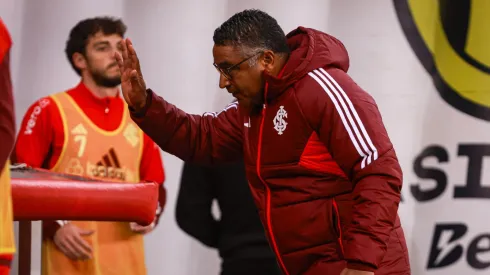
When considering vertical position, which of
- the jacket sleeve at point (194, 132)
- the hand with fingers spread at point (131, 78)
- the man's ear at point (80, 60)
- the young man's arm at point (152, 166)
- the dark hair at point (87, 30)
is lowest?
the young man's arm at point (152, 166)

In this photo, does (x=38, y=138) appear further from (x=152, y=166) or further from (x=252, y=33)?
(x=252, y=33)

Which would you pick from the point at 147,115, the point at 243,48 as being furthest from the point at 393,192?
the point at 147,115

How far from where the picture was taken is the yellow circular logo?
326cm

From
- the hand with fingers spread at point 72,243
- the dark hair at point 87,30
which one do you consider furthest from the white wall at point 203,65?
the hand with fingers spread at point 72,243

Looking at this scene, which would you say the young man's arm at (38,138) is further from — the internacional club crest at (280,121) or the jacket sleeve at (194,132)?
the internacional club crest at (280,121)

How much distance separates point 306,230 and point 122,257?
1.34 metres

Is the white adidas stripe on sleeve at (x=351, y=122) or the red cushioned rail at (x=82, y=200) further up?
the white adidas stripe on sleeve at (x=351, y=122)

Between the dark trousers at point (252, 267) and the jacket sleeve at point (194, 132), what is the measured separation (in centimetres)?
57

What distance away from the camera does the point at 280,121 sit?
79.0 inches

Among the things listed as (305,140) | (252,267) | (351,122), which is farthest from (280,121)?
(252,267)

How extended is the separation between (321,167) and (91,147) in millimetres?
1380

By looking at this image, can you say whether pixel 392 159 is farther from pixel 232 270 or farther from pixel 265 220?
pixel 232 270

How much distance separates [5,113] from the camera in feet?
5.08

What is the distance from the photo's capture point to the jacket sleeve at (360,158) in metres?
1.82
